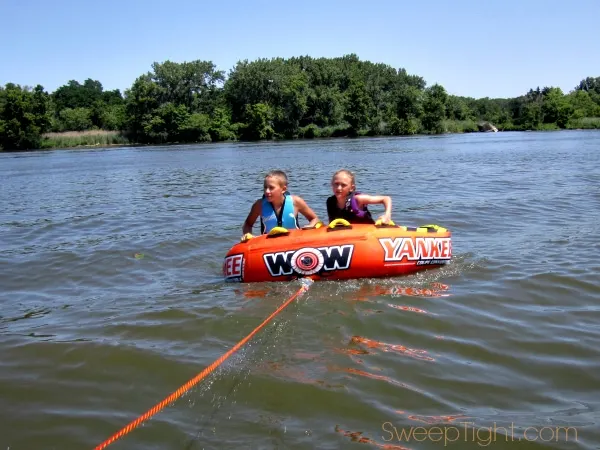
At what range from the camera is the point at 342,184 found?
6543mm

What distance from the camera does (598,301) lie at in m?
5.24

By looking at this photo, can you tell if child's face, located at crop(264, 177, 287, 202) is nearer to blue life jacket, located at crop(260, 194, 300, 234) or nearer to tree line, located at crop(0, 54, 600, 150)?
blue life jacket, located at crop(260, 194, 300, 234)

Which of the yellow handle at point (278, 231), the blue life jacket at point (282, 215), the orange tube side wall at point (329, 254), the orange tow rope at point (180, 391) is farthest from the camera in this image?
the blue life jacket at point (282, 215)

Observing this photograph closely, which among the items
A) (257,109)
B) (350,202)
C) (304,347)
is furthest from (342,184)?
(257,109)

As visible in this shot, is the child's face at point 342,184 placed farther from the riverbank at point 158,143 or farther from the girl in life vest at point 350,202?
the riverbank at point 158,143

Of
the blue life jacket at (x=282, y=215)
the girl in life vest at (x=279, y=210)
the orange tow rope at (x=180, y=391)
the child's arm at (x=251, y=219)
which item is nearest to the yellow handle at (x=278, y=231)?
the girl in life vest at (x=279, y=210)

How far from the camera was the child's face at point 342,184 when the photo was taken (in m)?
6.54

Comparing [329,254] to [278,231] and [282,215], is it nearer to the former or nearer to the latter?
[278,231]

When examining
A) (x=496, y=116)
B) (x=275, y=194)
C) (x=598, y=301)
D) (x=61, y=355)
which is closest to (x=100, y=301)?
(x=61, y=355)

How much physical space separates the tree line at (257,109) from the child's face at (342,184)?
59.3 meters

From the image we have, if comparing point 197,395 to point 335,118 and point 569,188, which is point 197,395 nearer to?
point 569,188

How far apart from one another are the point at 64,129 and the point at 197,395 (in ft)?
237

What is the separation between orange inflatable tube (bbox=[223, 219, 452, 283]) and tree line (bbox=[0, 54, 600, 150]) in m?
59.7

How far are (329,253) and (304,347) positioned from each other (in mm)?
1729
